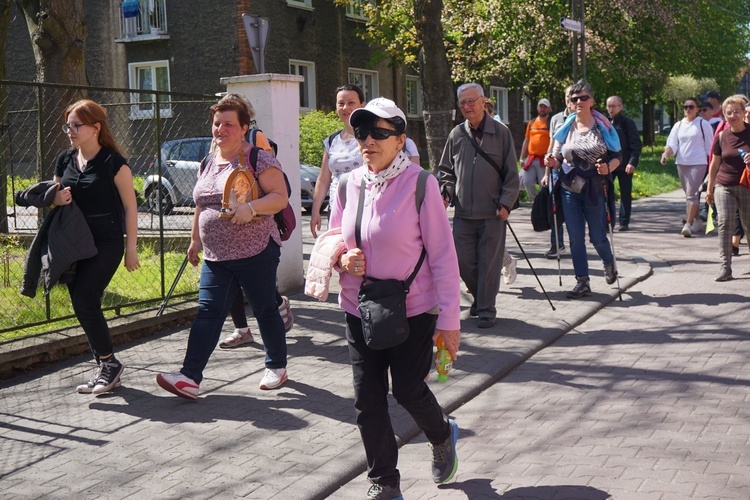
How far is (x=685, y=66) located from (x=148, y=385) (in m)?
35.3

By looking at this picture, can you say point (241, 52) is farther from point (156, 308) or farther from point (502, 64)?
point (156, 308)

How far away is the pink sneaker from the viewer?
5.95 m

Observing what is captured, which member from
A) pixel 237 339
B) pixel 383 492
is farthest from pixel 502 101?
pixel 383 492

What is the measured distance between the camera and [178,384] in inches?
235

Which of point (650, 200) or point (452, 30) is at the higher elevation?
point (452, 30)

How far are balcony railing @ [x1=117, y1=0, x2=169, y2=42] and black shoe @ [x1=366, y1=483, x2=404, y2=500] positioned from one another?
26.5 m

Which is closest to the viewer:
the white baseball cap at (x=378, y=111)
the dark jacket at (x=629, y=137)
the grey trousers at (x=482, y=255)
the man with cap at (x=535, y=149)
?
the white baseball cap at (x=378, y=111)

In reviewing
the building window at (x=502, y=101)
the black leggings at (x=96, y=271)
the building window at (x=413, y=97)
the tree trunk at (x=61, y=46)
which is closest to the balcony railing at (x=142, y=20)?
the building window at (x=413, y=97)

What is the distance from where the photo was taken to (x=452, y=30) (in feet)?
105

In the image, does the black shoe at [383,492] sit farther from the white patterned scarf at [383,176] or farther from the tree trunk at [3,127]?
the tree trunk at [3,127]

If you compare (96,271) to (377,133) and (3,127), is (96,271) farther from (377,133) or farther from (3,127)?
(3,127)

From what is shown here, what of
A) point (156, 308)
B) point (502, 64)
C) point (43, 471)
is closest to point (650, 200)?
point (502, 64)

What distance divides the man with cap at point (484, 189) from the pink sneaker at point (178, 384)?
9.78 ft

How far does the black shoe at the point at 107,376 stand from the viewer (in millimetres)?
6355
